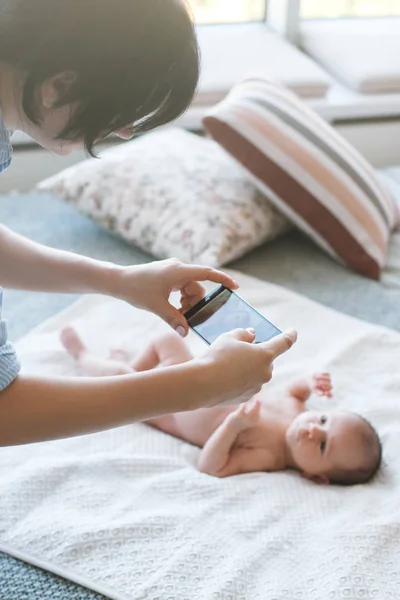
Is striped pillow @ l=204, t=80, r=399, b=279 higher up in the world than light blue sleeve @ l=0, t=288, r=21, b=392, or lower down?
lower down

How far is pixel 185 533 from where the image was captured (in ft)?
3.37

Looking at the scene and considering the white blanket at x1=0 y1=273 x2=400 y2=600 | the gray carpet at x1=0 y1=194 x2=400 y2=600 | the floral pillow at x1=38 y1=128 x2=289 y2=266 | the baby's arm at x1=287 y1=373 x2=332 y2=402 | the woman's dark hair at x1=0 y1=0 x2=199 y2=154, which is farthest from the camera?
the floral pillow at x1=38 y1=128 x2=289 y2=266

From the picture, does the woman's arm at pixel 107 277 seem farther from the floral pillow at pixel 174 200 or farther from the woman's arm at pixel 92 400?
the floral pillow at pixel 174 200

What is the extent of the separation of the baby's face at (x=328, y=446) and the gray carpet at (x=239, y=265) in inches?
13.7

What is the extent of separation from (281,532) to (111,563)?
0.74ft

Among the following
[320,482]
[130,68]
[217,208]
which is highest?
[130,68]

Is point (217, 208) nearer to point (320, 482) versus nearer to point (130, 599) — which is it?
point (320, 482)

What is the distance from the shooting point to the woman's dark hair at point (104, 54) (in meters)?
0.73

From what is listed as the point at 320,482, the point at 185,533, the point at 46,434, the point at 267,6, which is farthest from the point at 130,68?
the point at 267,6

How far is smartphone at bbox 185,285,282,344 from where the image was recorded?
1034 mm

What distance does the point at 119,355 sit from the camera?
4.55 feet

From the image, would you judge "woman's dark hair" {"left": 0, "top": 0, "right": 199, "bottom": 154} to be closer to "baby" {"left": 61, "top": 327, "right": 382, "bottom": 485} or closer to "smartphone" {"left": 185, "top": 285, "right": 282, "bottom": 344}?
"smartphone" {"left": 185, "top": 285, "right": 282, "bottom": 344}

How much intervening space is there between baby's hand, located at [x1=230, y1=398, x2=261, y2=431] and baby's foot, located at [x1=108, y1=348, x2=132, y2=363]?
251 millimetres

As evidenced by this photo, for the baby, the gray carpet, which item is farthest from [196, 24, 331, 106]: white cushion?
the baby
